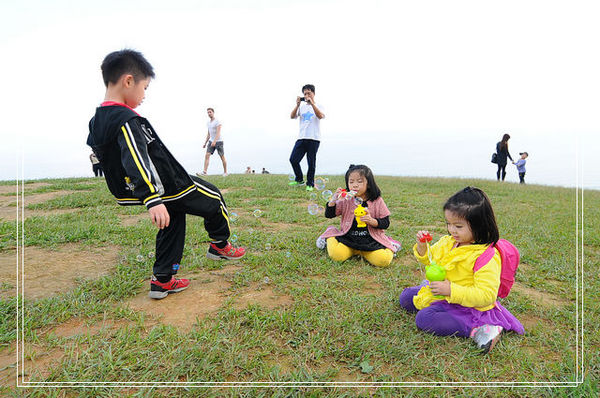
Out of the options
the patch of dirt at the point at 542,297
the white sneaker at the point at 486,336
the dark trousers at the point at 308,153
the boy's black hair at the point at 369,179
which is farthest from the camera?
the dark trousers at the point at 308,153

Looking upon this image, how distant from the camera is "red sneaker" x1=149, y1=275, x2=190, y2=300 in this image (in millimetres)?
2804

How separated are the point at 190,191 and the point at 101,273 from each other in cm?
141

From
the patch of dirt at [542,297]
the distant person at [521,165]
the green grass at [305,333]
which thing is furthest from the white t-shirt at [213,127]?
the distant person at [521,165]

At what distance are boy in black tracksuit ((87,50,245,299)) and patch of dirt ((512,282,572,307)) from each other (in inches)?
116

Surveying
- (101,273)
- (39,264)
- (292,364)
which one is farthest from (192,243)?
(292,364)

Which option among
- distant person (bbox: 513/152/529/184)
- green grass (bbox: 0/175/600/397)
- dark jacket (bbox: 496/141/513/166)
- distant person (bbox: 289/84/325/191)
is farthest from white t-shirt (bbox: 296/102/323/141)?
distant person (bbox: 513/152/529/184)

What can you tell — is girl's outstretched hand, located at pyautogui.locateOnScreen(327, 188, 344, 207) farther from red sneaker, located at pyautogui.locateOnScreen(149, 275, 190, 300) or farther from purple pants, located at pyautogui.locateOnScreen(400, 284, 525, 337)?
red sneaker, located at pyautogui.locateOnScreen(149, 275, 190, 300)

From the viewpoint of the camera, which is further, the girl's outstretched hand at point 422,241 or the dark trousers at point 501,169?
the dark trousers at point 501,169

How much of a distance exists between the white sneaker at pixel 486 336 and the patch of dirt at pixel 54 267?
326cm

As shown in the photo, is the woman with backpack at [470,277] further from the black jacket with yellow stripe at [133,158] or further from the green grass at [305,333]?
the black jacket with yellow stripe at [133,158]

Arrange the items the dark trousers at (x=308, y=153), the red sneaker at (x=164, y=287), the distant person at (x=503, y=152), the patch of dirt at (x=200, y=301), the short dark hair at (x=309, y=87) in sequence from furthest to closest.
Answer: the distant person at (x=503, y=152) → the dark trousers at (x=308, y=153) → the short dark hair at (x=309, y=87) → the red sneaker at (x=164, y=287) → the patch of dirt at (x=200, y=301)

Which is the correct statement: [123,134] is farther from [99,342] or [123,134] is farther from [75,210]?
[75,210]

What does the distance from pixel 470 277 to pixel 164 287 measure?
239cm

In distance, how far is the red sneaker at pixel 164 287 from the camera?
280 centimetres
